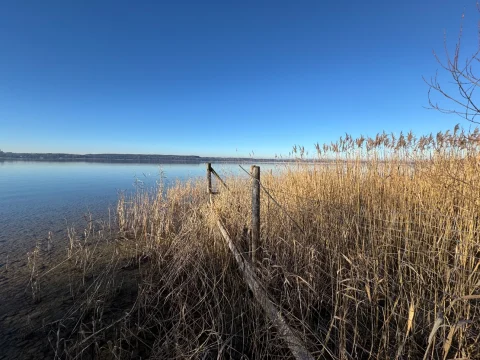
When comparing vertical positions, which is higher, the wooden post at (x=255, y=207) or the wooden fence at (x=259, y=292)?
A: the wooden post at (x=255, y=207)

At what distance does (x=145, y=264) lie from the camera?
14.3 feet

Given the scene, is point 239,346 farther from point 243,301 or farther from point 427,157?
point 427,157

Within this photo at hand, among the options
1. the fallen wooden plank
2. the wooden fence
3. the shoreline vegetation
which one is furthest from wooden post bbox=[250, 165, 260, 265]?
the fallen wooden plank

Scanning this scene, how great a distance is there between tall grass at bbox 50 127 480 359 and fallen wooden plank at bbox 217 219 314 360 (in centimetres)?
7

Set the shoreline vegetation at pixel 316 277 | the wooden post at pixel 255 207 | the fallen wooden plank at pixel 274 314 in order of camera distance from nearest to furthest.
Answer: the fallen wooden plank at pixel 274 314
the shoreline vegetation at pixel 316 277
the wooden post at pixel 255 207

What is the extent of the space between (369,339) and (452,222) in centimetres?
180

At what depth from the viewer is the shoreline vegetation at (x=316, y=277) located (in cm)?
187

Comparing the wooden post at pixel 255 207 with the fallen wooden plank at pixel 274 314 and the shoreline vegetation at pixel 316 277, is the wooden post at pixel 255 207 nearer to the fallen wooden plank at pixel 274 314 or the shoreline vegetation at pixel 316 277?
the shoreline vegetation at pixel 316 277

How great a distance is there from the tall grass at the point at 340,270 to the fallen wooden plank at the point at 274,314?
0.22 ft

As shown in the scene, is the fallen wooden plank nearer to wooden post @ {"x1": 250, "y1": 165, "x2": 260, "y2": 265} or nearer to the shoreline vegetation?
the shoreline vegetation

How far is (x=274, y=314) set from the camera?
6.98 feet

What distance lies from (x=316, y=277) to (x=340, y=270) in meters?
0.72

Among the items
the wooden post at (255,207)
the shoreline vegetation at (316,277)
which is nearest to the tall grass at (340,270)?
the shoreline vegetation at (316,277)

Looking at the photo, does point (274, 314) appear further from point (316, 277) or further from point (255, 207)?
point (255, 207)
